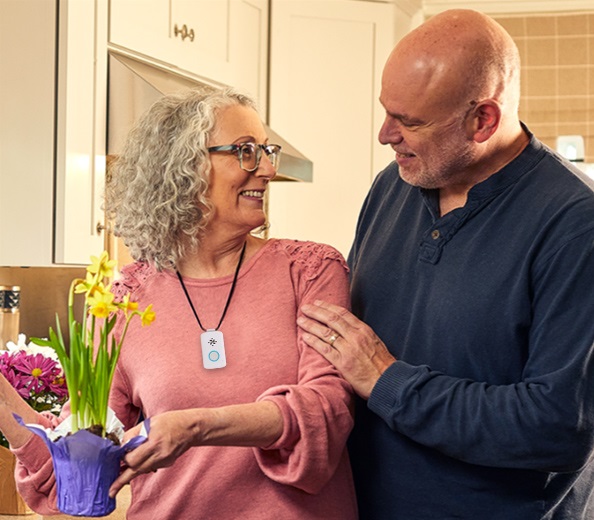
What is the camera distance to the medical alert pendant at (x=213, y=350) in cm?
152

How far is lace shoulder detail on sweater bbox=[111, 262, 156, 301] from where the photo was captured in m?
1.64

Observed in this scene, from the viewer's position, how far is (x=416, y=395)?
147 cm

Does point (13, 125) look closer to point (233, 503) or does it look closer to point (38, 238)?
point (38, 238)

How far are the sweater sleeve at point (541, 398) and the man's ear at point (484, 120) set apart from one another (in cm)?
23

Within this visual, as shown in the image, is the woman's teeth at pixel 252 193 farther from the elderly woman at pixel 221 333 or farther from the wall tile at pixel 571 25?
the wall tile at pixel 571 25

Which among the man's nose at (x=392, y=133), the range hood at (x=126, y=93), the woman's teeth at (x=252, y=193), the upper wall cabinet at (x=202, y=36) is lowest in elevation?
the woman's teeth at (x=252, y=193)

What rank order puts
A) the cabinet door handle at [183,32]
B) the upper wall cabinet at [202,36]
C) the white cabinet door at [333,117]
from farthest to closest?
1. the white cabinet door at [333,117]
2. the cabinet door handle at [183,32]
3. the upper wall cabinet at [202,36]

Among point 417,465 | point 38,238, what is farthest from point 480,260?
point 38,238

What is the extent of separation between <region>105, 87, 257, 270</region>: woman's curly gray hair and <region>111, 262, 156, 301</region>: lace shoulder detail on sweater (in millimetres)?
18

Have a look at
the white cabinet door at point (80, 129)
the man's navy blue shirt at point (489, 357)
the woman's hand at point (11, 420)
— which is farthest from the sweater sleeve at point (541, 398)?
the white cabinet door at point (80, 129)

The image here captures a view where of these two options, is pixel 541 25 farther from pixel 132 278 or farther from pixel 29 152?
pixel 132 278

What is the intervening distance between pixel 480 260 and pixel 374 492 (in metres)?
0.40

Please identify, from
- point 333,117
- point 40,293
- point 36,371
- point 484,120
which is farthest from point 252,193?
point 333,117

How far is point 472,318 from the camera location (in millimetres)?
1501
